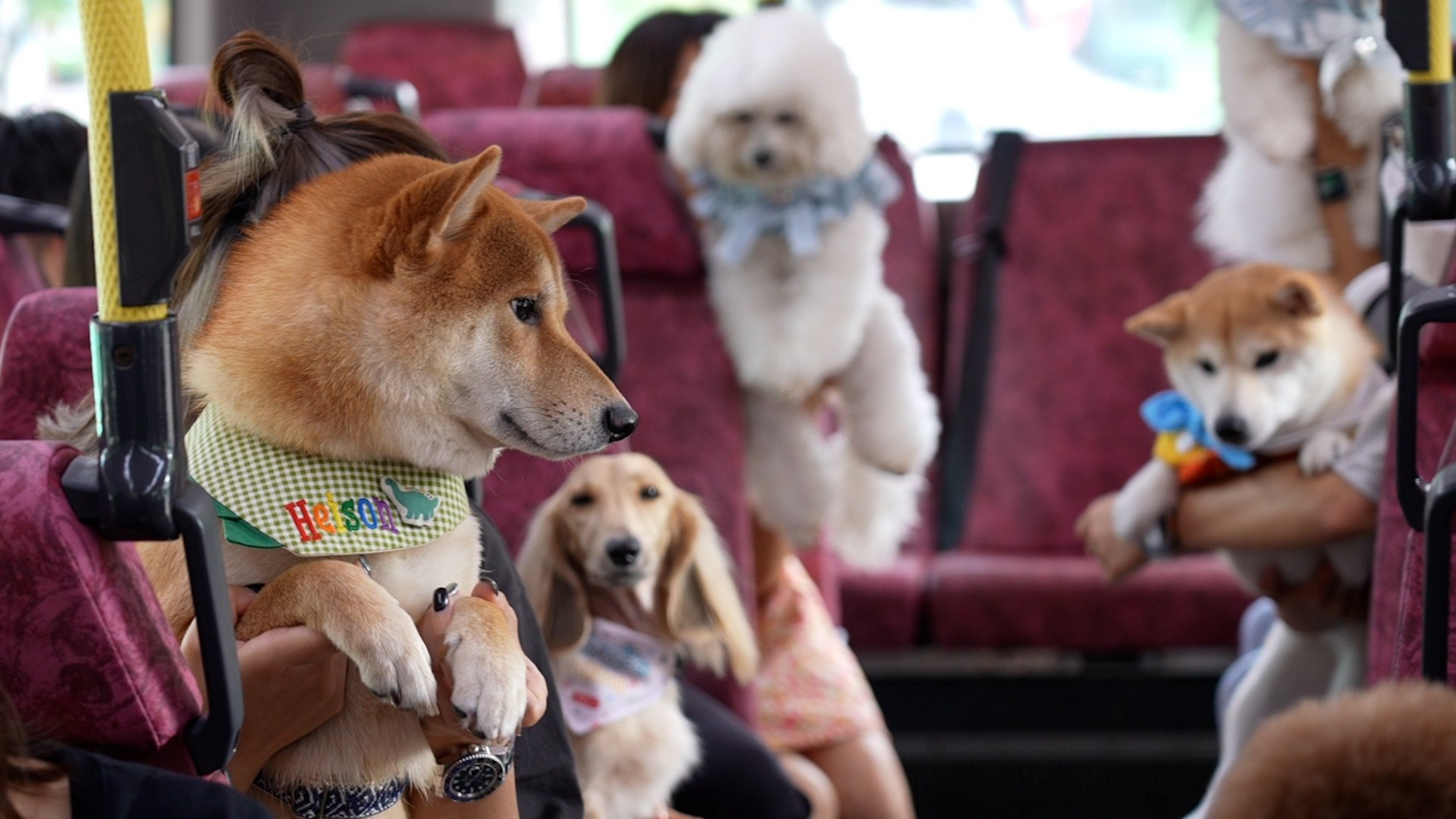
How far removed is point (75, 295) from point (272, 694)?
1.87 feet

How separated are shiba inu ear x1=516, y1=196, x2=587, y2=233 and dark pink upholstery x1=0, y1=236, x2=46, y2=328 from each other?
107 cm

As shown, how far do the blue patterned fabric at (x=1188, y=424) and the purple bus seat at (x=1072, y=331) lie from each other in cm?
128

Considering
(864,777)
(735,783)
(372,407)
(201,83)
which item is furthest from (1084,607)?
(372,407)

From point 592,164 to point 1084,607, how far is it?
154 centimetres

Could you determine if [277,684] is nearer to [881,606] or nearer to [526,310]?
[526,310]

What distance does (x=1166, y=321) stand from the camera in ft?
6.73

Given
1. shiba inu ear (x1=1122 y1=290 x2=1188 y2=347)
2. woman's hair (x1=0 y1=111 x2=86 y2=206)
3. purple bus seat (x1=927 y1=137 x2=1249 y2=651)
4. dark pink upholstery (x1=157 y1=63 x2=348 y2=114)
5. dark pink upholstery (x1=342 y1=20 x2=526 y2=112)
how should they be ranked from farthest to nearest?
dark pink upholstery (x1=342 y1=20 x2=526 y2=112)
purple bus seat (x1=927 y1=137 x2=1249 y2=651)
dark pink upholstery (x1=157 y1=63 x2=348 y2=114)
woman's hair (x1=0 y1=111 x2=86 y2=206)
shiba inu ear (x1=1122 y1=290 x2=1188 y2=347)

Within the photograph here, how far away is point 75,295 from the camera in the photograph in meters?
1.38

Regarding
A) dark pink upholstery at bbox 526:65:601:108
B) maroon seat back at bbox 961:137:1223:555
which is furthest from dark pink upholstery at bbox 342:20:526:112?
maroon seat back at bbox 961:137:1223:555

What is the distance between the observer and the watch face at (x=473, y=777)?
1.12 meters

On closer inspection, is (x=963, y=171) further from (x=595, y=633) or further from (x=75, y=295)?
(x=75, y=295)

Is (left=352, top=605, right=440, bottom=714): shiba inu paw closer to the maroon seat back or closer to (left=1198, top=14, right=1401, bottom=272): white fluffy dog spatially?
(left=1198, top=14, right=1401, bottom=272): white fluffy dog

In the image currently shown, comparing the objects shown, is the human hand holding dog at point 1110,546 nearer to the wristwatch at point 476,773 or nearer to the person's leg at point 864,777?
the person's leg at point 864,777

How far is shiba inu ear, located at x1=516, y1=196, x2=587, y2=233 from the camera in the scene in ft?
3.76
